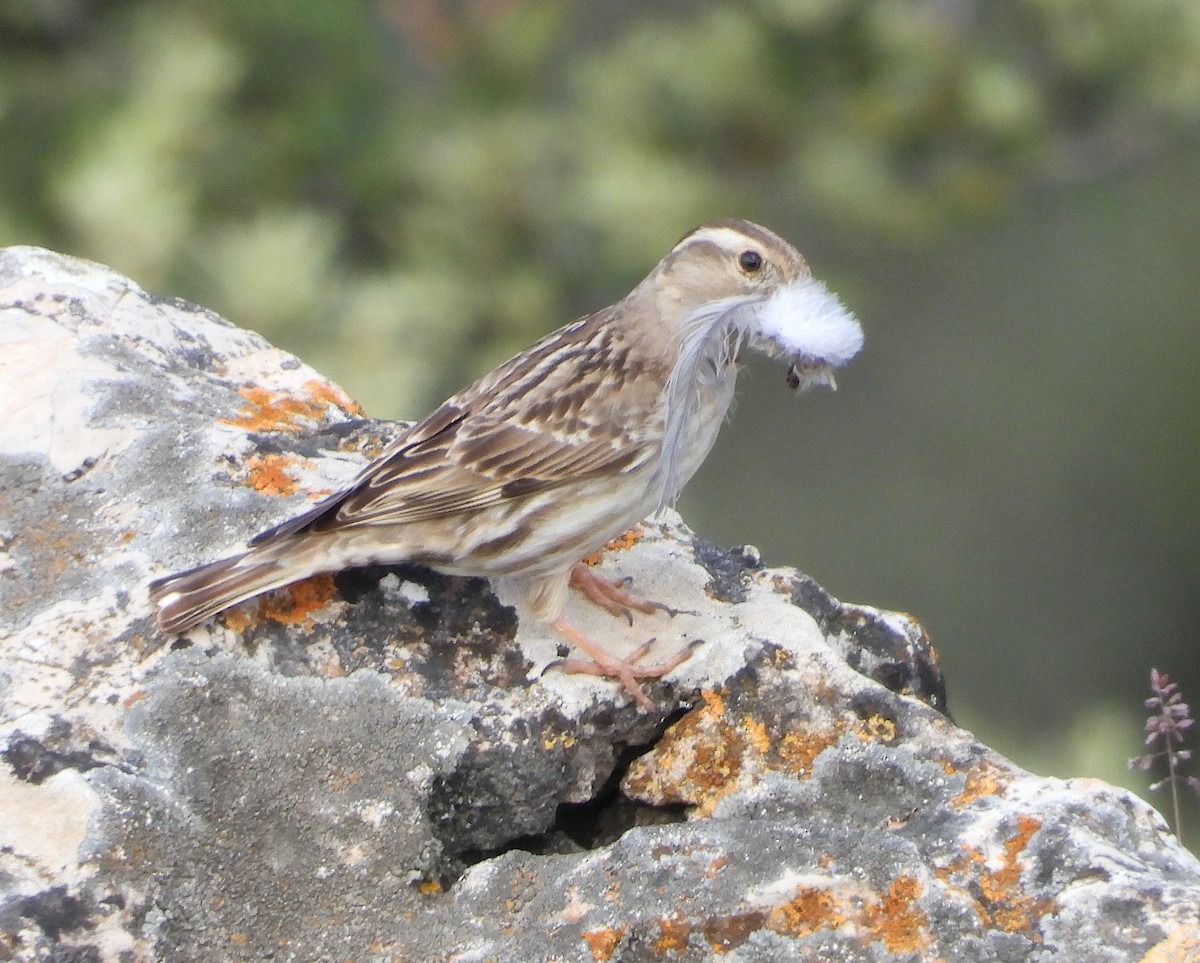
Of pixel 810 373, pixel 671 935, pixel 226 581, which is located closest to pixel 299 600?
pixel 226 581

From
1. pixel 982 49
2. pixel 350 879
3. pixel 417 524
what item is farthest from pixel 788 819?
pixel 982 49

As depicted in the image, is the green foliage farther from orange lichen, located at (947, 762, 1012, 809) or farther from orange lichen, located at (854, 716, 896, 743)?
orange lichen, located at (947, 762, 1012, 809)

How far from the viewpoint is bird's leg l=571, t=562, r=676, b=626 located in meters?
4.12

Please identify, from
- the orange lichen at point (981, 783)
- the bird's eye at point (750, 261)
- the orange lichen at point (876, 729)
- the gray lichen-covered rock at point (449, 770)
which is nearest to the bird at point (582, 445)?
the bird's eye at point (750, 261)

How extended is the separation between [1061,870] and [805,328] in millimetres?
1732

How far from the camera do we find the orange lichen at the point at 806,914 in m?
2.93

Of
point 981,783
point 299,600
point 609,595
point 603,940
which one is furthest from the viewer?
point 609,595

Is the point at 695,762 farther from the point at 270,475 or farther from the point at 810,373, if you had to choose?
the point at 270,475

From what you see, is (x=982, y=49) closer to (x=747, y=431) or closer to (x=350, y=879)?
(x=747, y=431)

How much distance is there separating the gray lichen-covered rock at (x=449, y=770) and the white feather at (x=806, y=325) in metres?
0.60

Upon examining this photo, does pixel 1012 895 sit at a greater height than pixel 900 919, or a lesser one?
greater

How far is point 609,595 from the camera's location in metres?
4.20

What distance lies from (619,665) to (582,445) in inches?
29.1

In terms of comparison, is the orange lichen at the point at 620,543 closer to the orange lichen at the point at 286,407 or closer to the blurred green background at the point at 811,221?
the orange lichen at the point at 286,407
